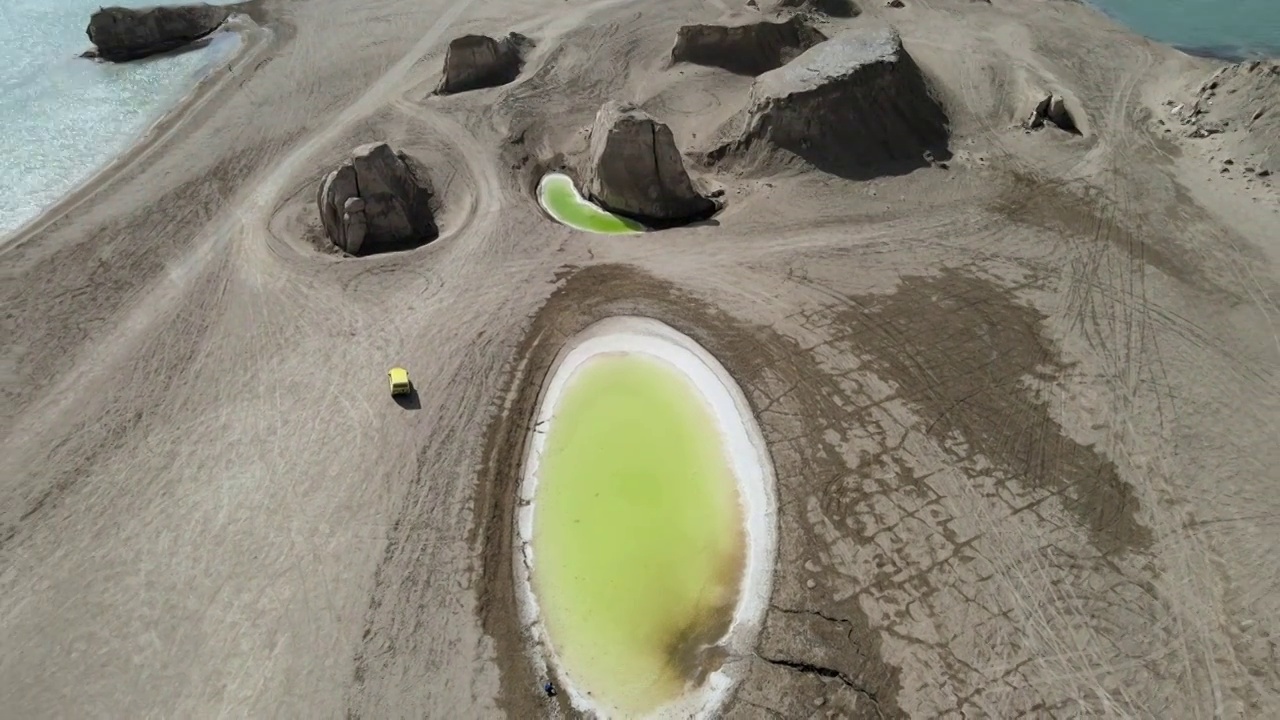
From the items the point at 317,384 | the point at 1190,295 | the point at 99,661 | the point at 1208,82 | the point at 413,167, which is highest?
the point at 1208,82

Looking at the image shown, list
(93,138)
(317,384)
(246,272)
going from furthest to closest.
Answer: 1. (93,138)
2. (246,272)
3. (317,384)

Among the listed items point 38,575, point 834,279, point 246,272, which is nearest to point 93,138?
point 246,272

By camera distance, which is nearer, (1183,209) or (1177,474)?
(1177,474)

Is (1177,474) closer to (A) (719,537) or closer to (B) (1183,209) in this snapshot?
(A) (719,537)

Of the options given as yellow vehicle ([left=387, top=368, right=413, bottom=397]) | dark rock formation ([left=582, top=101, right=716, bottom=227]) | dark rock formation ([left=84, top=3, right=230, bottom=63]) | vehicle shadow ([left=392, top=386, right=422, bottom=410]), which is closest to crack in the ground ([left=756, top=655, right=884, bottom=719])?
vehicle shadow ([left=392, top=386, right=422, bottom=410])

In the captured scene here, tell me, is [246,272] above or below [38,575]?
above

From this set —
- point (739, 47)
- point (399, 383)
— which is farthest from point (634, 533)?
point (739, 47)

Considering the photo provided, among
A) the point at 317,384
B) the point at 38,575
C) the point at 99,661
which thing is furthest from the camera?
the point at 317,384

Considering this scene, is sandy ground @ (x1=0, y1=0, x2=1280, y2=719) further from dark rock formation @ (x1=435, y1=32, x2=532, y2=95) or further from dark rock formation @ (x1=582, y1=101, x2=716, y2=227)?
dark rock formation @ (x1=435, y1=32, x2=532, y2=95)
